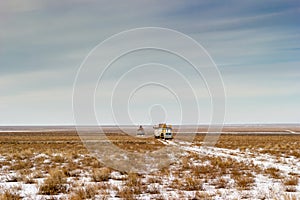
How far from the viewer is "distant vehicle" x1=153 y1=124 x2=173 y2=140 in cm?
4644

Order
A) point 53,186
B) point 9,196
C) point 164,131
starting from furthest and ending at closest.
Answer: point 164,131 < point 53,186 < point 9,196

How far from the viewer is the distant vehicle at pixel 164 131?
152 ft

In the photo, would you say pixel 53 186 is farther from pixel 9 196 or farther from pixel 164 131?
pixel 164 131

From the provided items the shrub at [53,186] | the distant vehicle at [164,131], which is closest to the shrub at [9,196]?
the shrub at [53,186]

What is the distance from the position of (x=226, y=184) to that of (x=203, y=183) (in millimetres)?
830

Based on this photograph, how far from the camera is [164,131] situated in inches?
1857

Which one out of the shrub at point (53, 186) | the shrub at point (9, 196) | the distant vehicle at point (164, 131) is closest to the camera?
the shrub at point (9, 196)

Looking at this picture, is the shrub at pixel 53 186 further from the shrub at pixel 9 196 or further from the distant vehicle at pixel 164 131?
the distant vehicle at pixel 164 131

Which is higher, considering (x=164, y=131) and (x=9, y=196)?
(x=164, y=131)

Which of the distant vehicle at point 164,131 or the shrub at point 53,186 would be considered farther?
the distant vehicle at point 164,131

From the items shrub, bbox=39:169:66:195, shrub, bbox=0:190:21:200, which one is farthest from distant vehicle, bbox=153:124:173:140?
shrub, bbox=0:190:21:200

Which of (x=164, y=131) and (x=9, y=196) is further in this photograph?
(x=164, y=131)

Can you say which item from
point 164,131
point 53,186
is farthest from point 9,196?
point 164,131

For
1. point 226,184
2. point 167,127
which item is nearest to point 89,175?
point 226,184
